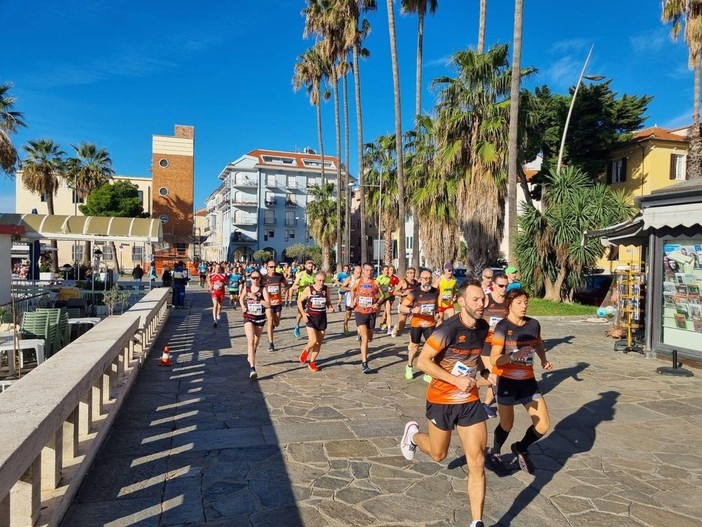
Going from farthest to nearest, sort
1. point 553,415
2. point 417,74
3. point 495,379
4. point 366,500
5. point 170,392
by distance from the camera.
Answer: point 417,74, point 170,392, point 553,415, point 495,379, point 366,500

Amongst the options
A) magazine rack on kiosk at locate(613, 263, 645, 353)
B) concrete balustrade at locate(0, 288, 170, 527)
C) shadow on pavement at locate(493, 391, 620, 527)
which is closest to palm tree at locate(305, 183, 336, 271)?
magazine rack on kiosk at locate(613, 263, 645, 353)

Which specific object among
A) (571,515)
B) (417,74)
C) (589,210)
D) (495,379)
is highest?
(417,74)

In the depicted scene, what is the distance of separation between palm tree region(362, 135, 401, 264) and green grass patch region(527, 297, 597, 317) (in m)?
14.9

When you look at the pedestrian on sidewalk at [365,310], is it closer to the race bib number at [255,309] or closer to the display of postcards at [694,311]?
the race bib number at [255,309]

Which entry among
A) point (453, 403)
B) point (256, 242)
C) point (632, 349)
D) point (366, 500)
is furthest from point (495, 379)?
point (256, 242)

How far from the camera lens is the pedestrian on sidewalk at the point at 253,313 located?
8.43m

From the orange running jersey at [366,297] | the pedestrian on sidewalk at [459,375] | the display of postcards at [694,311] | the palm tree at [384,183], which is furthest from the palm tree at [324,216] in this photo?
the pedestrian on sidewalk at [459,375]

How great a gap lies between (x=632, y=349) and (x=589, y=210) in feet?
36.1

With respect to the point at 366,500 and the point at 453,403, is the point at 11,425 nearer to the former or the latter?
the point at 366,500

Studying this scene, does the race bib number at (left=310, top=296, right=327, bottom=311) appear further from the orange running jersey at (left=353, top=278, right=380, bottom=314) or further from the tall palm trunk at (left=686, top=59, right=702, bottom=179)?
the tall palm trunk at (left=686, top=59, right=702, bottom=179)

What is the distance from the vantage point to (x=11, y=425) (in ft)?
9.99

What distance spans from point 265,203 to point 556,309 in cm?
5566

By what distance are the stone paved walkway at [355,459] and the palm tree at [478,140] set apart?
12839 millimetres

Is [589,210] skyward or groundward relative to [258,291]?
skyward
